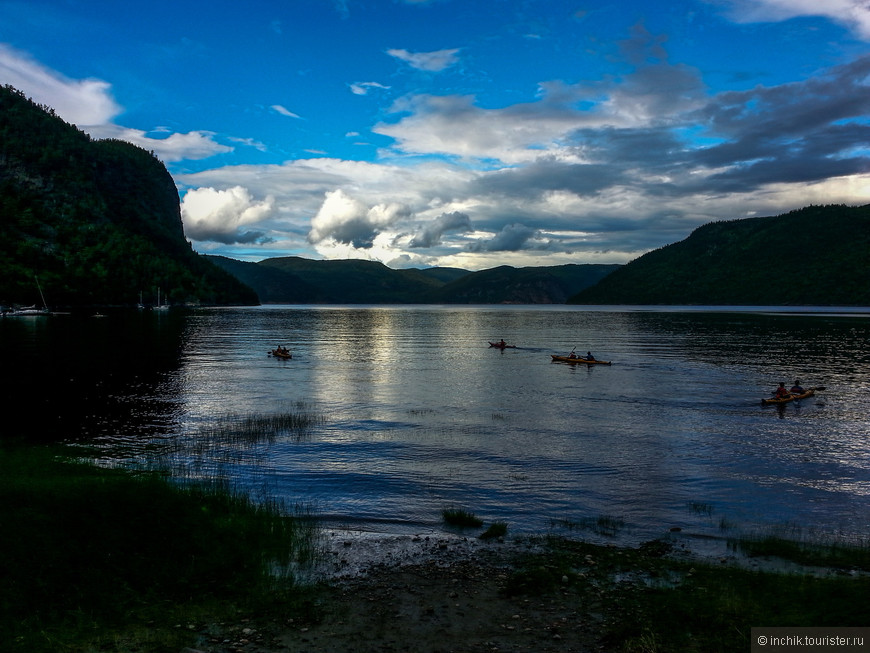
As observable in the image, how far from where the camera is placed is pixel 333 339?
443ft

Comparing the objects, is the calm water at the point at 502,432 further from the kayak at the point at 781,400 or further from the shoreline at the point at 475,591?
the shoreline at the point at 475,591

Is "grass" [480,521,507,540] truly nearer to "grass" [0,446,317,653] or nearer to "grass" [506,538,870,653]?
"grass" [506,538,870,653]

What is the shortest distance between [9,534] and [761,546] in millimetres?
25856

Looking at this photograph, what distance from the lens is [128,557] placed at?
1667 cm

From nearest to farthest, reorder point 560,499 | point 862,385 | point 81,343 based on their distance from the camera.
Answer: point 560,499, point 862,385, point 81,343

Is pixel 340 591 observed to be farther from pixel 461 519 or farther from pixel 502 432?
pixel 502 432

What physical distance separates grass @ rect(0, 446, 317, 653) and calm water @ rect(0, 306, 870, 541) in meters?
4.72

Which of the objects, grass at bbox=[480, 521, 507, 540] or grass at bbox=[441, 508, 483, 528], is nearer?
grass at bbox=[480, 521, 507, 540]

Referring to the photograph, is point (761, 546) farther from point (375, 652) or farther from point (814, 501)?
point (375, 652)

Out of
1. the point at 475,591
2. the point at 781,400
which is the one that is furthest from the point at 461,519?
the point at 781,400

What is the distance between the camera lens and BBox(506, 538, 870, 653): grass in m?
12.9

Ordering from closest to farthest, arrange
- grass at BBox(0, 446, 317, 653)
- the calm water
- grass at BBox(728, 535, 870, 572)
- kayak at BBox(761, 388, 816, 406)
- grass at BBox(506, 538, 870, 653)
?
grass at BBox(506, 538, 870, 653)
grass at BBox(0, 446, 317, 653)
grass at BBox(728, 535, 870, 572)
the calm water
kayak at BBox(761, 388, 816, 406)

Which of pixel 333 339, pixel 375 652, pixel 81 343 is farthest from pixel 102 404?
pixel 333 339

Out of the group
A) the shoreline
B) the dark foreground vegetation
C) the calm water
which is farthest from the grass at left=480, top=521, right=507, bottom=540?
the dark foreground vegetation
